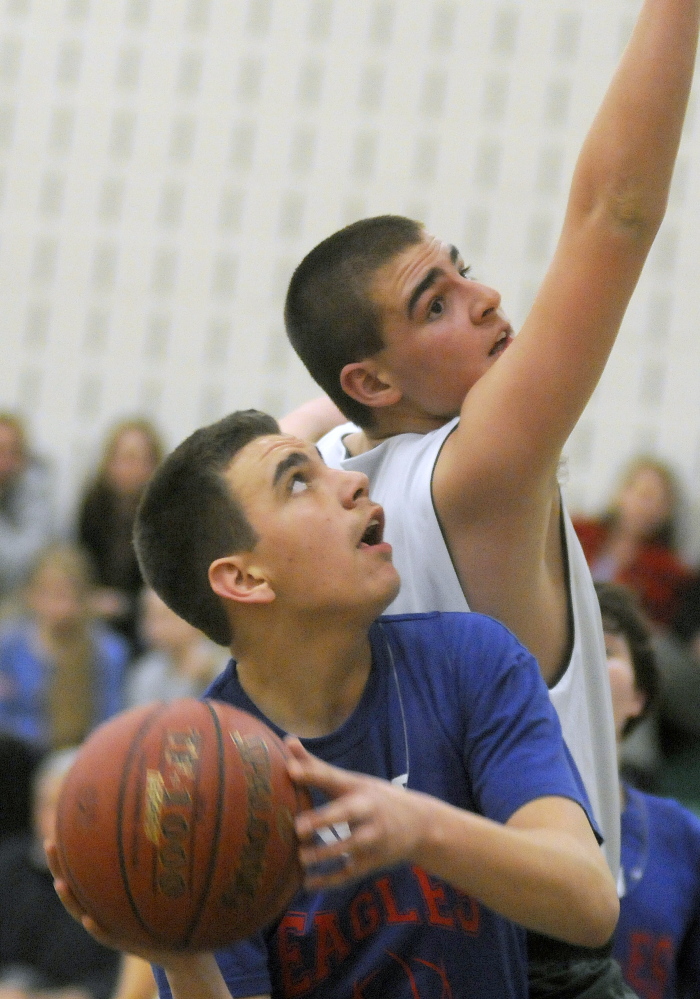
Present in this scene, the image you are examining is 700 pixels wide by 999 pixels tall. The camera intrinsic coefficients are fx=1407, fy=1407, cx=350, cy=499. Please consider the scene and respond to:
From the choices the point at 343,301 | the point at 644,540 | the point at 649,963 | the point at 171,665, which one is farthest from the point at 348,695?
the point at 644,540

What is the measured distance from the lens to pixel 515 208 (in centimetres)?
807

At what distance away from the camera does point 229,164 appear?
27.2 ft

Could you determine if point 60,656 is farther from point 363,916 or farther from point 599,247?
point 599,247

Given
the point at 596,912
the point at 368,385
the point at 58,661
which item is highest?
the point at 368,385

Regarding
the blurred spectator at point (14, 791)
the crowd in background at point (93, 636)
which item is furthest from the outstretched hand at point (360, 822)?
Answer: the blurred spectator at point (14, 791)

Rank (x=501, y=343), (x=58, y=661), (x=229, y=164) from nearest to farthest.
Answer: (x=501, y=343), (x=58, y=661), (x=229, y=164)

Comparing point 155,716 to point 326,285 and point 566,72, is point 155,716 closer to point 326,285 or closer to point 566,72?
point 326,285

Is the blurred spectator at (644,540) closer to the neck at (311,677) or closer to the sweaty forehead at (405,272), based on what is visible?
the sweaty forehead at (405,272)

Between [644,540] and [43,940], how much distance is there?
340 cm

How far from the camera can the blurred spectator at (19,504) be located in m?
6.97

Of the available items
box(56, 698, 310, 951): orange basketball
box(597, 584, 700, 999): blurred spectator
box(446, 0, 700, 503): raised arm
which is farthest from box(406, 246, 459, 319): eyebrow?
box(597, 584, 700, 999): blurred spectator

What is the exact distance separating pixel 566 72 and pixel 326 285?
238 inches

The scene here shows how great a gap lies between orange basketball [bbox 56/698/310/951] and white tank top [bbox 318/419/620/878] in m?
0.54

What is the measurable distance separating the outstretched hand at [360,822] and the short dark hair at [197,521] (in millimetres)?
607
